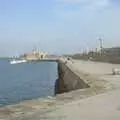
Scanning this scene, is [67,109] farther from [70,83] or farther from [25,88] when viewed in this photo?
[25,88]

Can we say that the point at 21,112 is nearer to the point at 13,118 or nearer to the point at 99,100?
the point at 13,118

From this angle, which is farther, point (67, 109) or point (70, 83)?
point (70, 83)

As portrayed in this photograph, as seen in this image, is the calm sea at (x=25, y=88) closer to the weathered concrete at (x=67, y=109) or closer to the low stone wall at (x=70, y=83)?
the low stone wall at (x=70, y=83)

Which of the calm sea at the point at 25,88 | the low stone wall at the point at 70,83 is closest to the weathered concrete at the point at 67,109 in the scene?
the low stone wall at the point at 70,83

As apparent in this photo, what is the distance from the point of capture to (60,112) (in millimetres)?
11391

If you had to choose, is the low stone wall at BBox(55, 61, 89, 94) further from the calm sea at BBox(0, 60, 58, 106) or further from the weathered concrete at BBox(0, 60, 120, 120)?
the weathered concrete at BBox(0, 60, 120, 120)

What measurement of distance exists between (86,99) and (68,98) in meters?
0.66

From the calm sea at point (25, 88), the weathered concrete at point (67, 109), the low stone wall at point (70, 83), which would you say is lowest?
the calm sea at point (25, 88)

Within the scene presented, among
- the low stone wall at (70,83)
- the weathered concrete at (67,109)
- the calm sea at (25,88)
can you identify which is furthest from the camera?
the calm sea at (25,88)

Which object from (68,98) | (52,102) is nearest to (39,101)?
(52,102)

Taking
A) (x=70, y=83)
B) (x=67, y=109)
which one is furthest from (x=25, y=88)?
(x=67, y=109)

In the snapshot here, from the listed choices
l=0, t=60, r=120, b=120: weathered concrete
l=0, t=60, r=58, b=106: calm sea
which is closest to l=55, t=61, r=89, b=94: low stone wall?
l=0, t=60, r=58, b=106: calm sea

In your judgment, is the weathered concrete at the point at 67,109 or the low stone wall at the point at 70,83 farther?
the low stone wall at the point at 70,83

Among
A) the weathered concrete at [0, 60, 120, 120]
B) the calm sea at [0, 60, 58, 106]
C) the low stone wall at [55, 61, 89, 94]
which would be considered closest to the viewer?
the weathered concrete at [0, 60, 120, 120]
